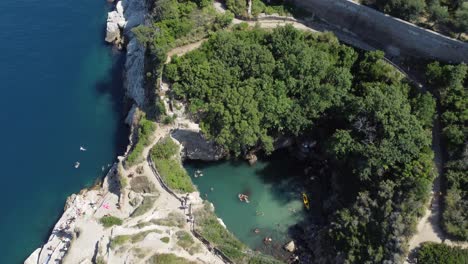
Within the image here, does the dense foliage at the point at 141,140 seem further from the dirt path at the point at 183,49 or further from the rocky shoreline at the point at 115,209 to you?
the dirt path at the point at 183,49

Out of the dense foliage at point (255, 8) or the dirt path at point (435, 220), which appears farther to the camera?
the dense foliage at point (255, 8)

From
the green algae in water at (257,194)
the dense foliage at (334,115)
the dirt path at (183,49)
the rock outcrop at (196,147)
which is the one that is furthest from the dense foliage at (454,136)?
the dirt path at (183,49)

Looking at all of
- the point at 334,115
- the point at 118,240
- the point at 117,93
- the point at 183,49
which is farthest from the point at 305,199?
the point at 117,93

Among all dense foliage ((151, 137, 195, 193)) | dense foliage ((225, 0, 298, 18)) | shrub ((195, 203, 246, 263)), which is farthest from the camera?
dense foliage ((225, 0, 298, 18))

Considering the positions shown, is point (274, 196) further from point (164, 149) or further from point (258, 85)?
point (164, 149)

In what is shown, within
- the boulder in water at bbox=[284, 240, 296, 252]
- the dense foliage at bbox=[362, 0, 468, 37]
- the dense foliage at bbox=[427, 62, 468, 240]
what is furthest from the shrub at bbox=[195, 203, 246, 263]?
the dense foliage at bbox=[362, 0, 468, 37]

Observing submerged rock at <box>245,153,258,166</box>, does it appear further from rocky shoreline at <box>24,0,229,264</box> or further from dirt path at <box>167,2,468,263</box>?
dirt path at <box>167,2,468,263</box>
